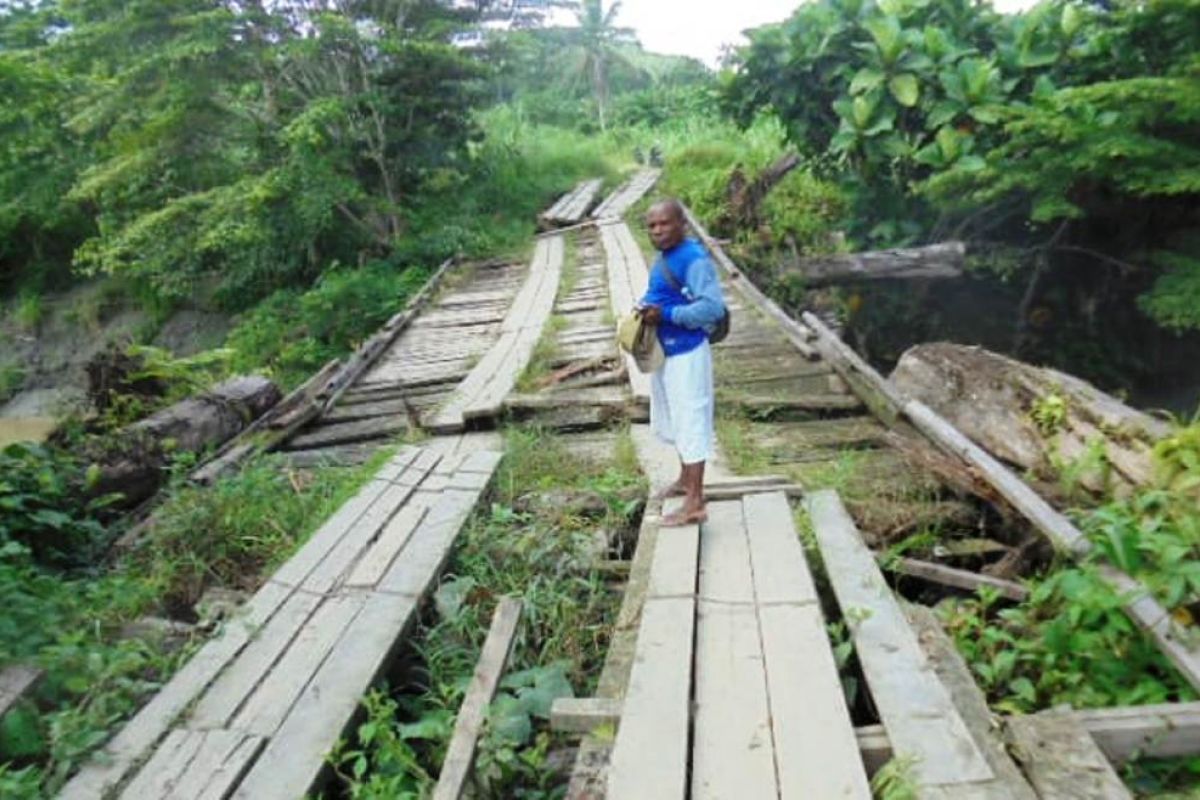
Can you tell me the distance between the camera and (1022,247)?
401 inches

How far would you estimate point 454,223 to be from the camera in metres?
14.0

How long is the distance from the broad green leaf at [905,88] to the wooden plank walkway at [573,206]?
673 centimetres

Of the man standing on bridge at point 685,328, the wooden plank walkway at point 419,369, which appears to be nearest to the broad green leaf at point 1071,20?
the wooden plank walkway at point 419,369

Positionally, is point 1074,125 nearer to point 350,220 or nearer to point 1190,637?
point 1190,637

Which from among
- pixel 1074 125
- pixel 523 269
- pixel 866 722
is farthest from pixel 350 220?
pixel 866 722

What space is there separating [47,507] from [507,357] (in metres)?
3.70

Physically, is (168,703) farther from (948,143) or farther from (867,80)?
(867,80)

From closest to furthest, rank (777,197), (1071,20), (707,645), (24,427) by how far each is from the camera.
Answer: (707,645)
(1071,20)
(777,197)
(24,427)

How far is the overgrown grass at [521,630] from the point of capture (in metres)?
2.43

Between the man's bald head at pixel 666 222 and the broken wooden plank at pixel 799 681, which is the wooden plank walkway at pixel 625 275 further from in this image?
the broken wooden plank at pixel 799 681

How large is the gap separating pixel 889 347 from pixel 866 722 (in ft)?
30.5

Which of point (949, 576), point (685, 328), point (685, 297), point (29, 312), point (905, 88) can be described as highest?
point (905, 88)

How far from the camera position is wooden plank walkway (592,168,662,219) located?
49.0 ft

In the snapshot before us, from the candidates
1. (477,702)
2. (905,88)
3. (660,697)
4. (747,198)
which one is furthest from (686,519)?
(747,198)
